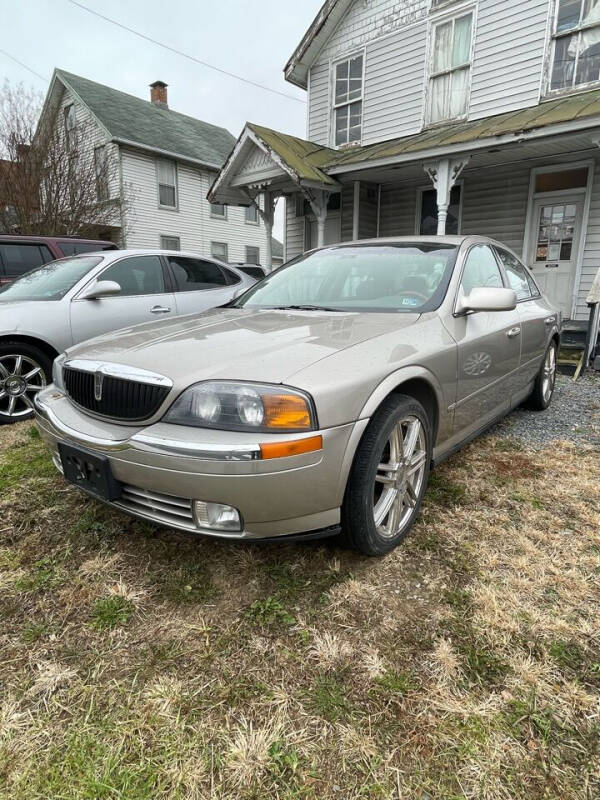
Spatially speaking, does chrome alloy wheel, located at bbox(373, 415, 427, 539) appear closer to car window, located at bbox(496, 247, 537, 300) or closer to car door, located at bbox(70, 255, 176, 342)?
car window, located at bbox(496, 247, 537, 300)

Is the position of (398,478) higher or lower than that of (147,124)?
lower

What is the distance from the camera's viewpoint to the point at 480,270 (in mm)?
3125

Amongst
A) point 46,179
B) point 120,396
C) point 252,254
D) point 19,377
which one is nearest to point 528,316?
point 120,396

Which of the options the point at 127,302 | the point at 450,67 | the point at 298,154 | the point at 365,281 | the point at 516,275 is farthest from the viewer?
the point at 298,154

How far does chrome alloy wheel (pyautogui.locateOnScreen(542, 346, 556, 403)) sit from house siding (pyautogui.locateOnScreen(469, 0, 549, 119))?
19.8 ft

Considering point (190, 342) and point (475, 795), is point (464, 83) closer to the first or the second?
point (190, 342)

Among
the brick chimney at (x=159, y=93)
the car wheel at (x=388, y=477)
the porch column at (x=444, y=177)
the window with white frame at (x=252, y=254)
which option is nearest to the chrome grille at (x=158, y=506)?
the car wheel at (x=388, y=477)

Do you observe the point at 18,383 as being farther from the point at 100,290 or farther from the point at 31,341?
the point at 100,290

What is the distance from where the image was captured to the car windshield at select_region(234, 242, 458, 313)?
2686 mm

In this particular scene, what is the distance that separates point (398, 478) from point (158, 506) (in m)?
1.03

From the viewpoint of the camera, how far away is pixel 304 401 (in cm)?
170

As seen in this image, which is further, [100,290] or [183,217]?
[183,217]

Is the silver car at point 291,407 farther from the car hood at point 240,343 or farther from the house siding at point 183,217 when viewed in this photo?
the house siding at point 183,217

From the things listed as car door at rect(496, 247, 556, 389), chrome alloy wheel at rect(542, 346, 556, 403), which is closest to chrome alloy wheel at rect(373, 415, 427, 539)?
car door at rect(496, 247, 556, 389)
